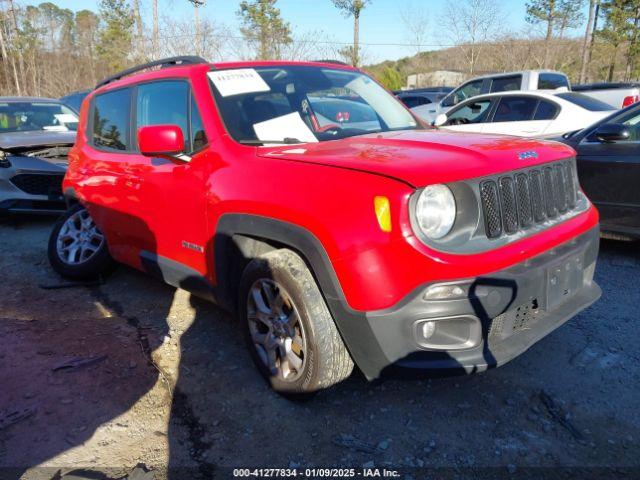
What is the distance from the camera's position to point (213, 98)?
295 centimetres

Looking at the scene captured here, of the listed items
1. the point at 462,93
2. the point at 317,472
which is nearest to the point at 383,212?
the point at 317,472

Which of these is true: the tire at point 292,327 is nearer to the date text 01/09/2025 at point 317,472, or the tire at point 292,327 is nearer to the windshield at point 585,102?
the date text 01/09/2025 at point 317,472

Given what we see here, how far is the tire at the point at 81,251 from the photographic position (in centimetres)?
440

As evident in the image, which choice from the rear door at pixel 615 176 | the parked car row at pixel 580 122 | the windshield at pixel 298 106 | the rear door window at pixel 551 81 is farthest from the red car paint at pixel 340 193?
the rear door window at pixel 551 81

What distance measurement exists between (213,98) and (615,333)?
2.95 metres

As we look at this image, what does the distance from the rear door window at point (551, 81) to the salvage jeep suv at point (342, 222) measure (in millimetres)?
8551

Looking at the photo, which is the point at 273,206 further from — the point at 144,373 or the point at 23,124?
the point at 23,124

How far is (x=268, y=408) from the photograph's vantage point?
2633 mm

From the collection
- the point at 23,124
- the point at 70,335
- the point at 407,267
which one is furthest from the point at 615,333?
the point at 23,124

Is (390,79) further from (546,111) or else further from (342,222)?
(342,222)

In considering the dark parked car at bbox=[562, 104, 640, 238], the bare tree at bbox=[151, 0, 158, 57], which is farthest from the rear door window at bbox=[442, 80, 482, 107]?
the bare tree at bbox=[151, 0, 158, 57]

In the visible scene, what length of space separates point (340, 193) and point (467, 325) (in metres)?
0.79

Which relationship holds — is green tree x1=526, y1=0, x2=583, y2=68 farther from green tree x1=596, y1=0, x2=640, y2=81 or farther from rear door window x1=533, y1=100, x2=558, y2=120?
rear door window x1=533, y1=100, x2=558, y2=120

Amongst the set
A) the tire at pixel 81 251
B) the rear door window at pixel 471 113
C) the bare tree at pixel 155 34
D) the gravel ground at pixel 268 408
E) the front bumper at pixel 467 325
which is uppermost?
the bare tree at pixel 155 34
